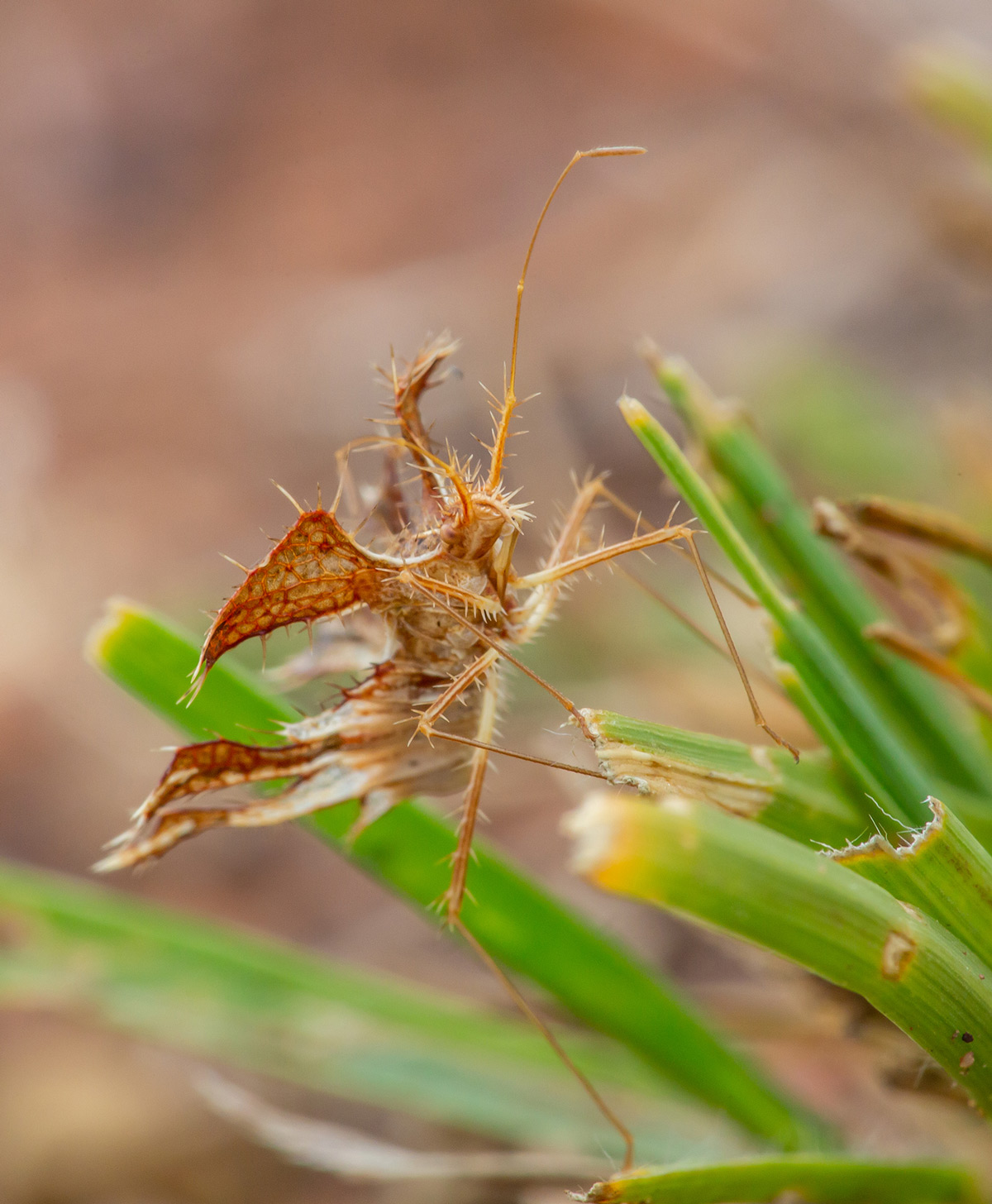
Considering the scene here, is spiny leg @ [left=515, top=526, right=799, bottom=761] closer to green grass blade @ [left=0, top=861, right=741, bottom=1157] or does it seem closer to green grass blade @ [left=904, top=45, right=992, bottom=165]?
green grass blade @ [left=0, top=861, right=741, bottom=1157]

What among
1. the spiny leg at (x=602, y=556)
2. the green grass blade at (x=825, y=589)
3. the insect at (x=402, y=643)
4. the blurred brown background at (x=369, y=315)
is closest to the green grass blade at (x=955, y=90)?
the blurred brown background at (x=369, y=315)

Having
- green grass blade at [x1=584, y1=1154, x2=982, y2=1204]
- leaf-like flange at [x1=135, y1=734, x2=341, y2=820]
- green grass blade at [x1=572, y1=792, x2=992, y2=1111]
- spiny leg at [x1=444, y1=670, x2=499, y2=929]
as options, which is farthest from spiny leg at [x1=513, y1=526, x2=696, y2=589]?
green grass blade at [x1=584, y1=1154, x2=982, y2=1204]

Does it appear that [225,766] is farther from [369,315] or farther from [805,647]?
[369,315]

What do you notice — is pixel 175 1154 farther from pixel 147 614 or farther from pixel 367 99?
pixel 367 99

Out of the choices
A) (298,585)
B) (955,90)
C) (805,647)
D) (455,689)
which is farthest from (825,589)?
(955,90)

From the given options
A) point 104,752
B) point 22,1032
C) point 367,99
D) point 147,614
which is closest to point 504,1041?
point 147,614

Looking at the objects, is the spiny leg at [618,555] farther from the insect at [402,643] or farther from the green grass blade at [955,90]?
the green grass blade at [955,90]
